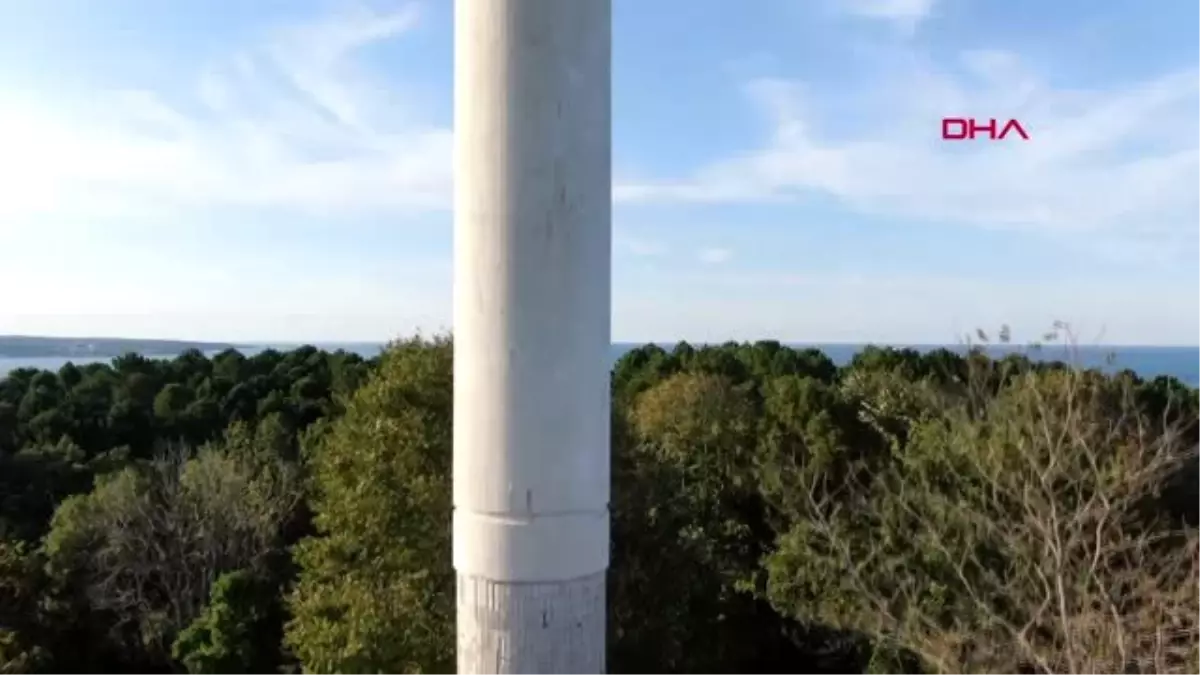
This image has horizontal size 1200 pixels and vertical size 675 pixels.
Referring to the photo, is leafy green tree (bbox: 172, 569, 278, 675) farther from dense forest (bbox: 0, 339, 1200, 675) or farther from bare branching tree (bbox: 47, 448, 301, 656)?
bare branching tree (bbox: 47, 448, 301, 656)

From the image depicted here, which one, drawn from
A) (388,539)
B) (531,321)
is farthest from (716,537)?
(531,321)

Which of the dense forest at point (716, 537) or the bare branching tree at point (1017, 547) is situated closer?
the bare branching tree at point (1017, 547)

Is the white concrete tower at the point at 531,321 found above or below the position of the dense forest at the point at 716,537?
above

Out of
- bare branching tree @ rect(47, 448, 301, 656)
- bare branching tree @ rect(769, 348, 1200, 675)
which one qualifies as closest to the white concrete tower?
bare branching tree @ rect(769, 348, 1200, 675)

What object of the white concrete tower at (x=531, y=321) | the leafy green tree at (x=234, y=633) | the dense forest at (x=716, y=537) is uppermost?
the white concrete tower at (x=531, y=321)

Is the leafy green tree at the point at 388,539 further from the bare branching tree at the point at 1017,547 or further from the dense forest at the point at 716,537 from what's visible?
the bare branching tree at the point at 1017,547

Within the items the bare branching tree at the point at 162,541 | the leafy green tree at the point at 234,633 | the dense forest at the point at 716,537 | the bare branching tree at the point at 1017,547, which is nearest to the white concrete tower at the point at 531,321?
the dense forest at the point at 716,537

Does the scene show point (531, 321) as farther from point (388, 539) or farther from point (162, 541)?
point (162, 541)
